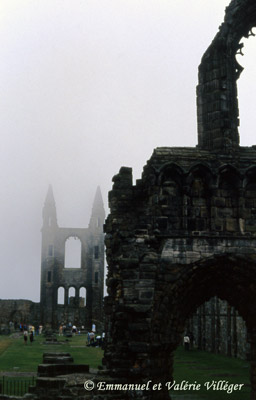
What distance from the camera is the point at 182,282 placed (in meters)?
11.4

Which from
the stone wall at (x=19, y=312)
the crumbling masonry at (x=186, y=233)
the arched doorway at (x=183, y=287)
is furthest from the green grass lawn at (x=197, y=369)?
the stone wall at (x=19, y=312)

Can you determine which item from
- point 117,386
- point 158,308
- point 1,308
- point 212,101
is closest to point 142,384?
point 117,386

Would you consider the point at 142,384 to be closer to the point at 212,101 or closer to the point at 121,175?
the point at 121,175

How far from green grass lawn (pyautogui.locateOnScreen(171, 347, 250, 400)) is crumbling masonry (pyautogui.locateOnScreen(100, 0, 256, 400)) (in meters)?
3.75

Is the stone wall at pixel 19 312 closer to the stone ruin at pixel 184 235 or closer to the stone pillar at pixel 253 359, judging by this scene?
the stone pillar at pixel 253 359

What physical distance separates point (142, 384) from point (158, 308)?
1446 mm

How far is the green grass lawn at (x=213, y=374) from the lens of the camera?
51.9 ft

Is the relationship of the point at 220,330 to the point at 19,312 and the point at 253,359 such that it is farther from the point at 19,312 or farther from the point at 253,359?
the point at 19,312

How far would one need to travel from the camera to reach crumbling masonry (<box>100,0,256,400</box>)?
1124 centimetres

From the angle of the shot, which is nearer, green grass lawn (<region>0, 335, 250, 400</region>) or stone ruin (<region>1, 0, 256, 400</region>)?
stone ruin (<region>1, 0, 256, 400</region>)

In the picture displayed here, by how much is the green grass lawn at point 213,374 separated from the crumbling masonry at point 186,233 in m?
3.75

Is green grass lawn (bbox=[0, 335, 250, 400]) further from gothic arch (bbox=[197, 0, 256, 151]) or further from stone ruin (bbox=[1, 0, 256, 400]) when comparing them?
gothic arch (bbox=[197, 0, 256, 151])

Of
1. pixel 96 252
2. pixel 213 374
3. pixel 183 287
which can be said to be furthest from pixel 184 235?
pixel 96 252

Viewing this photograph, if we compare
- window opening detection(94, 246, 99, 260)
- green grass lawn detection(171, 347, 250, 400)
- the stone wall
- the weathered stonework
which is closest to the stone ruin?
green grass lawn detection(171, 347, 250, 400)
